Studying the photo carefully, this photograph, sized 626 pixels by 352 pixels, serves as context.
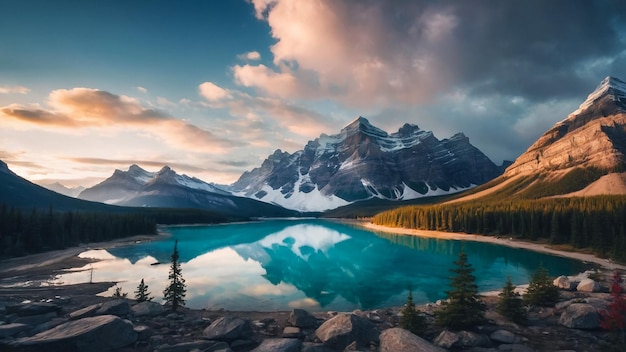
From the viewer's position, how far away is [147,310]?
2761 cm

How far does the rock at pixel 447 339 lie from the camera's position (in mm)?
20969

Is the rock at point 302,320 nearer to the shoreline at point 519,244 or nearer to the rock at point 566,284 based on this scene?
the rock at point 566,284

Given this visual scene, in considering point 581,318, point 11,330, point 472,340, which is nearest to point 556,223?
point 581,318

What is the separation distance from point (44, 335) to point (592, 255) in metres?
94.3

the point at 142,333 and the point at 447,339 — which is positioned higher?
the point at 142,333

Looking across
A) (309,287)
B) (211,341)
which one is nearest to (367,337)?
(211,341)

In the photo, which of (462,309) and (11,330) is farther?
(462,309)

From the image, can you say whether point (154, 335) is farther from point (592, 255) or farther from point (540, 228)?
point (540, 228)

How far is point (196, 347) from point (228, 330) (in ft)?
9.13

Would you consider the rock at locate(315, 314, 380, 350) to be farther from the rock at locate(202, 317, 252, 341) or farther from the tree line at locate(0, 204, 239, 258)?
the tree line at locate(0, 204, 239, 258)

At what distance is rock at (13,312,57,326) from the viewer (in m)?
23.7

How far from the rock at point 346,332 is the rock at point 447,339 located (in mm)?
3969

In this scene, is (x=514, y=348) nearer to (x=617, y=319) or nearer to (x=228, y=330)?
(x=617, y=319)

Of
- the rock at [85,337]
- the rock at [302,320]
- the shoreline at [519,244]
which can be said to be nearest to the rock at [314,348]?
the rock at [302,320]
